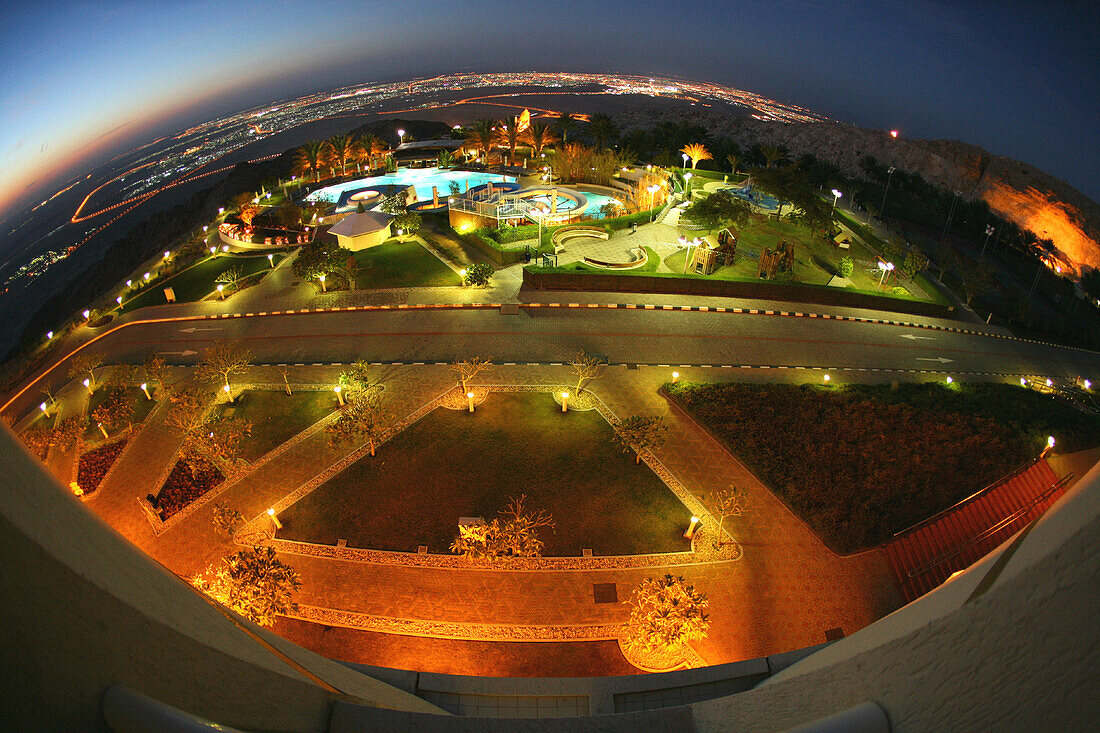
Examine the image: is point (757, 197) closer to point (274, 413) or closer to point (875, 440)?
point (875, 440)

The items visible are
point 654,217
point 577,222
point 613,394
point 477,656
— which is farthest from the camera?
point 654,217

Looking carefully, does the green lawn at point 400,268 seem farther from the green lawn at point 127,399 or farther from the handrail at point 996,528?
the handrail at point 996,528

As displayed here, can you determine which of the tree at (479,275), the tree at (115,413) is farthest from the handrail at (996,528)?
the tree at (115,413)

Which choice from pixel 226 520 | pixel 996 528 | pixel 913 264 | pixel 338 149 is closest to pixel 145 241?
pixel 338 149

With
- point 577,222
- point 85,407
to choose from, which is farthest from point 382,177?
point 85,407

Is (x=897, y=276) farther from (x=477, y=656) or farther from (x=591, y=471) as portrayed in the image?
(x=477, y=656)

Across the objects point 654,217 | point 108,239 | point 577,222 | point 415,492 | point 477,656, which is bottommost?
point 477,656
